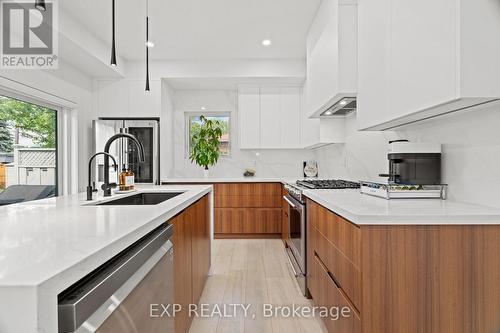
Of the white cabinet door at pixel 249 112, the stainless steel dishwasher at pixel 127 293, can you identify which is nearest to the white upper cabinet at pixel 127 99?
the white cabinet door at pixel 249 112

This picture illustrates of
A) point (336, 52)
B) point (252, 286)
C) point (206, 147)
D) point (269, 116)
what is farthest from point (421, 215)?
point (206, 147)

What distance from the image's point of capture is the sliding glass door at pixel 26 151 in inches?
119

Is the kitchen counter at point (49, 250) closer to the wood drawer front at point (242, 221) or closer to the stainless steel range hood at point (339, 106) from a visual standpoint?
the stainless steel range hood at point (339, 106)

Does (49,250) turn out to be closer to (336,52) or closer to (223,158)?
(336,52)

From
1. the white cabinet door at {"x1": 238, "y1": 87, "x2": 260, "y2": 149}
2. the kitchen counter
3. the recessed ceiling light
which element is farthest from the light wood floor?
the recessed ceiling light

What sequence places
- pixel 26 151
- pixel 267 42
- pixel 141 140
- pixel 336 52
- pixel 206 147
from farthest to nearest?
pixel 206 147
pixel 141 140
pixel 267 42
pixel 26 151
pixel 336 52

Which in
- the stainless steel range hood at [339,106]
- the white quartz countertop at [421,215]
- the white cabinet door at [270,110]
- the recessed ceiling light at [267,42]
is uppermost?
the recessed ceiling light at [267,42]

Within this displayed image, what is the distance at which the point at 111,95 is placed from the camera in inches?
174

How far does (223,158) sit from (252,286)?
9.22 feet

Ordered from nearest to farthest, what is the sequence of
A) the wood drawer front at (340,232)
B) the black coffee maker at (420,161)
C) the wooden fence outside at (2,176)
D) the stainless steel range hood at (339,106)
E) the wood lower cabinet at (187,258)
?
1. the wood drawer front at (340,232)
2. the wood lower cabinet at (187,258)
3. the black coffee maker at (420,161)
4. the stainless steel range hood at (339,106)
5. the wooden fence outside at (2,176)

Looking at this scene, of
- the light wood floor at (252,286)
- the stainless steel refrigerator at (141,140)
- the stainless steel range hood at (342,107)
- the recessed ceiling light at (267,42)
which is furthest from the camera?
the stainless steel refrigerator at (141,140)

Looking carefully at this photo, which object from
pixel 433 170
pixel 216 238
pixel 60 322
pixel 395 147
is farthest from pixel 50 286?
pixel 216 238

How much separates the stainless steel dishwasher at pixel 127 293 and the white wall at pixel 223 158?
3837 mm

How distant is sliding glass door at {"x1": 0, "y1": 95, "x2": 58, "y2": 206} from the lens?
3020mm
